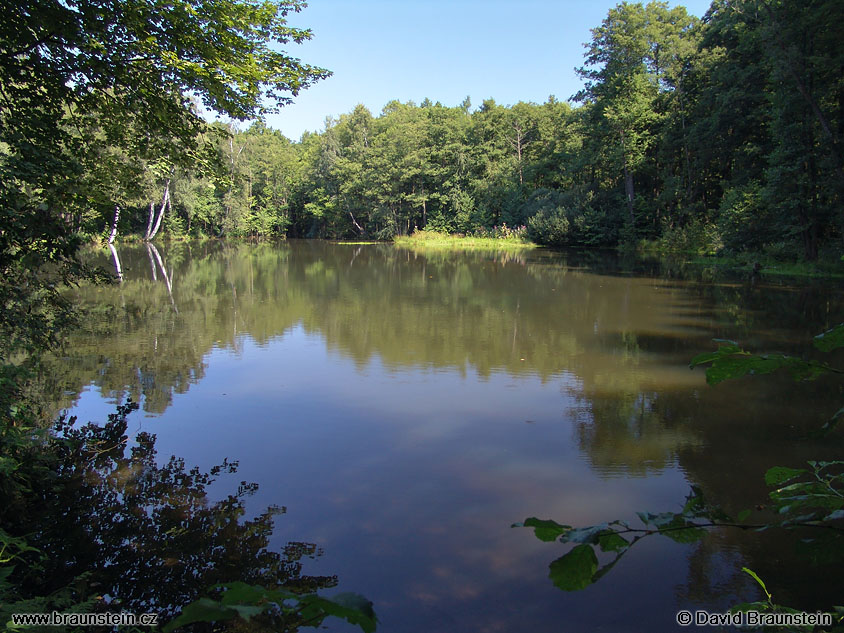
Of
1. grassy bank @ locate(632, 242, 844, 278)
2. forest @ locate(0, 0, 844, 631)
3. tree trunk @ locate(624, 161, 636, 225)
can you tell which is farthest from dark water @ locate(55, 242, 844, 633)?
tree trunk @ locate(624, 161, 636, 225)

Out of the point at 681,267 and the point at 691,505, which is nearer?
the point at 691,505

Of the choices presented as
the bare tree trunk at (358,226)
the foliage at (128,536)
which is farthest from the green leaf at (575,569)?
the bare tree trunk at (358,226)

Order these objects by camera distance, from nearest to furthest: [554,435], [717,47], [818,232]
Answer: [554,435] < [818,232] < [717,47]

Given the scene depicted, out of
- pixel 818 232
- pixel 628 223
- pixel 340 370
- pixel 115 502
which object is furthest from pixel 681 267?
pixel 115 502

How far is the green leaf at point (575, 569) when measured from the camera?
1.16m

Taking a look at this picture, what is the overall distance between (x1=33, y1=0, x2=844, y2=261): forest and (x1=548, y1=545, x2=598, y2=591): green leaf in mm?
4356

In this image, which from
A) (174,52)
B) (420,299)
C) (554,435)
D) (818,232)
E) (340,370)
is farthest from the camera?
(818,232)

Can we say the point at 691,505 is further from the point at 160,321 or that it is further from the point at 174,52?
the point at 160,321

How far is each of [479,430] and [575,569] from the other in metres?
4.63

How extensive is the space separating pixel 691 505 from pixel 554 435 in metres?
4.38

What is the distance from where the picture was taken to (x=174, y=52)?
5.07 m

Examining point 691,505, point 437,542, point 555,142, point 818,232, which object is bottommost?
point 437,542

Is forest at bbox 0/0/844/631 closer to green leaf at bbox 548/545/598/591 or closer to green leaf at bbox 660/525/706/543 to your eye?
green leaf at bbox 548/545/598/591

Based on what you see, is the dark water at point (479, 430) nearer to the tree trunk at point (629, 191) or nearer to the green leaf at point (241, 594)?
the green leaf at point (241, 594)
